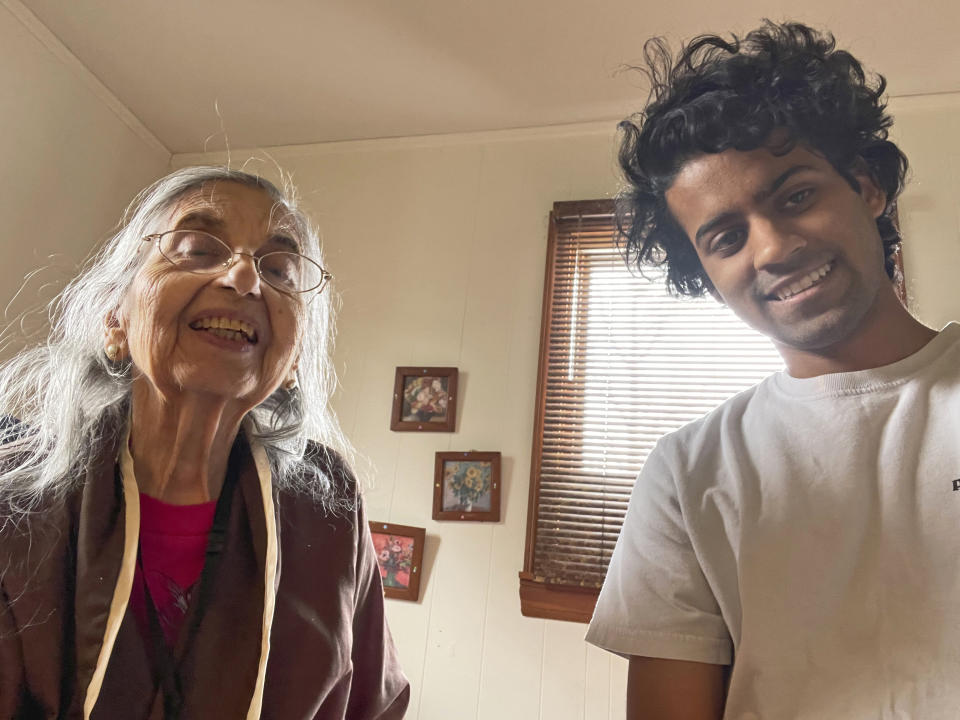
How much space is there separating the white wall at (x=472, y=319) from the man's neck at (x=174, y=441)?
101 cm

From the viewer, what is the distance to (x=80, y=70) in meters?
2.05

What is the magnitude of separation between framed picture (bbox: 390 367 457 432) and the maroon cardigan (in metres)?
0.91

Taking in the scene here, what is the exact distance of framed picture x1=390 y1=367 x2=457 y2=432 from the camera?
6.11ft

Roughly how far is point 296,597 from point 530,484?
3.16ft

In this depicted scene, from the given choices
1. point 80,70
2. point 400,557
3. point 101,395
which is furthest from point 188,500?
point 80,70

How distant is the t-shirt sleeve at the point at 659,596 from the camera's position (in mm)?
667

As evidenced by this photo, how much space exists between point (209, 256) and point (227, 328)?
0.35 feet

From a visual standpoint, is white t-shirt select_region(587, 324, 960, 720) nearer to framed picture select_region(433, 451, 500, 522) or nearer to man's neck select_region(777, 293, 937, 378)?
man's neck select_region(777, 293, 937, 378)

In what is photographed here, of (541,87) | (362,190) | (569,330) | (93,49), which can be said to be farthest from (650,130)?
(93,49)

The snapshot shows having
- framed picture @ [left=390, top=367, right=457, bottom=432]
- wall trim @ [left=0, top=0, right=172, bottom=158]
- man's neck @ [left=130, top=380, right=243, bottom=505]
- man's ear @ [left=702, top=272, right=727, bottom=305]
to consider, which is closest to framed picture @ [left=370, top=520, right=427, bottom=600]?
framed picture @ [left=390, top=367, right=457, bottom=432]

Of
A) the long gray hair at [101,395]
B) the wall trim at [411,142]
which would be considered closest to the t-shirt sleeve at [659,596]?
the long gray hair at [101,395]

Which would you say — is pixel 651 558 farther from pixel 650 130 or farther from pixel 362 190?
pixel 362 190

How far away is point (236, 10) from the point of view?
1.80m

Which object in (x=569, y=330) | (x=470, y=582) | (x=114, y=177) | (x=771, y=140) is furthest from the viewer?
(x=114, y=177)
